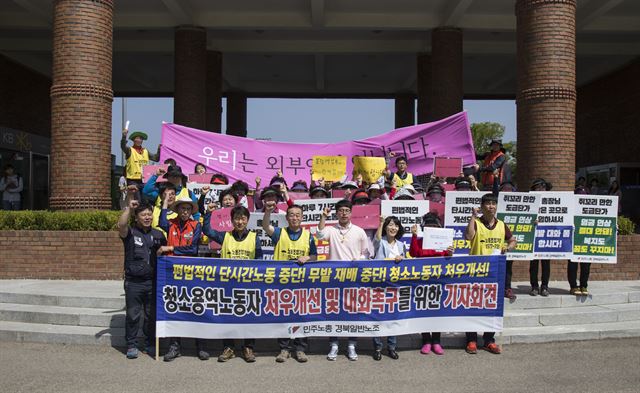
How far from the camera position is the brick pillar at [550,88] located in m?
11.5

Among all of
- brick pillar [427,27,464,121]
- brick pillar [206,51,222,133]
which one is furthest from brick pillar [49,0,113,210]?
brick pillar [427,27,464,121]

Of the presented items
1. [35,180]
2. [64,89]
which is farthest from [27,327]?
[35,180]

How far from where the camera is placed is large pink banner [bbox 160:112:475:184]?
1109 centimetres

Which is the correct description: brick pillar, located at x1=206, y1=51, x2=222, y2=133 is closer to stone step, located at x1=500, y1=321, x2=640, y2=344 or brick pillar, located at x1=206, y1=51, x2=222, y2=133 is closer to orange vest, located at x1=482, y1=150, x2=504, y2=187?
orange vest, located at x1=482, y1=150, x2=504, y2=187

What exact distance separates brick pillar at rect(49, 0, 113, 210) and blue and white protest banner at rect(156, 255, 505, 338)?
521 cm

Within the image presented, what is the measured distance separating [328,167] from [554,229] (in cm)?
377

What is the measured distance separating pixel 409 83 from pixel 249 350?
2334 centimetres

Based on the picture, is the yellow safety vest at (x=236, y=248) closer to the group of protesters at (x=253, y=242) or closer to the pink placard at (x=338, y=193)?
the group of protesters at (x=253, y=242)

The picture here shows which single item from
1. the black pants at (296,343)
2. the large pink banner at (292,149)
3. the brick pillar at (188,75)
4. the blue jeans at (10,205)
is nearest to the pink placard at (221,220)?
the black pants at (296,343)

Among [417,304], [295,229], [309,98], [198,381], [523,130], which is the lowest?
[198,381]

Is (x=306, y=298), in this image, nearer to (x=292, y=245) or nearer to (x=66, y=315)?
(x=292, y=245)

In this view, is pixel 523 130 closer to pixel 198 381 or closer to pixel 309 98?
pixel 198 381

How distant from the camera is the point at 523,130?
1196cm

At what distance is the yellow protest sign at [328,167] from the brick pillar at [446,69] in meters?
9.60
